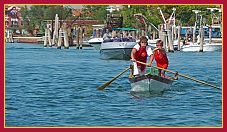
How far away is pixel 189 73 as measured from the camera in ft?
108

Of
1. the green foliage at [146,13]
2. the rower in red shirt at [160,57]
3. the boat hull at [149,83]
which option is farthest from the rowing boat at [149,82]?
the green foliage at [146,13]

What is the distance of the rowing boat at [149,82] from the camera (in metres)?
20.6

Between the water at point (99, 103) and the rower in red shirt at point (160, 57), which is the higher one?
the rower in red shirt at point (160, 57)

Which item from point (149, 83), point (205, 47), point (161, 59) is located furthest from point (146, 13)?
point (149, 83)

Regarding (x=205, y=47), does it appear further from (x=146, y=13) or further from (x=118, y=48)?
(x=146, y=13)

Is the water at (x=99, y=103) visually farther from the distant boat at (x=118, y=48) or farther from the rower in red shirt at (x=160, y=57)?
the distant boat at (x=118, y=48)

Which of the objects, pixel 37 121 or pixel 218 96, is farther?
pixel 218 96

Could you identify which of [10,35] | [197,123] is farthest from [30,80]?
[10,35]

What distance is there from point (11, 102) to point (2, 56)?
518 cm

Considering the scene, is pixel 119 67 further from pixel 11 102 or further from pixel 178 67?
pixel 11 102

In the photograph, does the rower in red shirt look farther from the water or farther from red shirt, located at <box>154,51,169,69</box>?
the water

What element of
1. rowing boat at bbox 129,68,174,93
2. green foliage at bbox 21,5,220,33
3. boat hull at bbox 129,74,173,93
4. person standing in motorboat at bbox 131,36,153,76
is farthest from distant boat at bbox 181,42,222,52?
person standing in motorboat at bbox 131,36,153,76

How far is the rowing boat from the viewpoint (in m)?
20.6

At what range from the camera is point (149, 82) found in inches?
811
